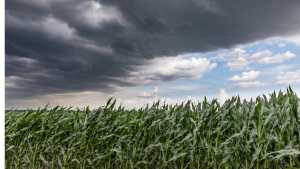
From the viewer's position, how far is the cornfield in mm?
2824

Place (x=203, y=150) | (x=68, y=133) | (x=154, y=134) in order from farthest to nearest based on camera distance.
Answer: (x=68, y=133), (x=154, y=134), (x=203, y=150)

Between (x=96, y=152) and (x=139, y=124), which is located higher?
(x=139, y=124)

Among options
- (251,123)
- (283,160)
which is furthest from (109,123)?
(283,160)

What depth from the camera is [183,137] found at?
11.1 ft

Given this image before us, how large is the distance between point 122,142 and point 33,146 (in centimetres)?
277

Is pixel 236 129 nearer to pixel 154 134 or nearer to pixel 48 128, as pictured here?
pixel 154 134

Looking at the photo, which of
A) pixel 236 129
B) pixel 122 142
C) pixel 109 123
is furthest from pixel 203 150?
pixel 109 123

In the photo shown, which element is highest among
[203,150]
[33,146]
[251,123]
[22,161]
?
[251,123]

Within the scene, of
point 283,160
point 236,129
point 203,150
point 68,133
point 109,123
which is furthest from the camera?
point 68,133

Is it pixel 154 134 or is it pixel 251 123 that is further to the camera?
pixel 154 134

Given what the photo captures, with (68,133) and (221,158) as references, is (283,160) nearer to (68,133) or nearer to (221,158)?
(221,158)

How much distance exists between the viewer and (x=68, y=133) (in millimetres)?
4398

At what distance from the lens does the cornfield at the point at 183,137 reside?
282cm

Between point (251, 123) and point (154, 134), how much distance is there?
1.77 meters
